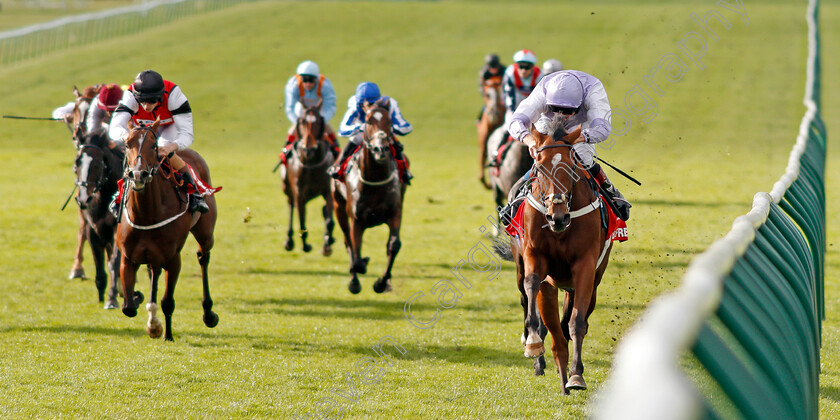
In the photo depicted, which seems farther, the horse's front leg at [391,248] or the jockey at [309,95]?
the jockey at [309,95]

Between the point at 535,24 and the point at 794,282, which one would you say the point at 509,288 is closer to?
the point at 794,282

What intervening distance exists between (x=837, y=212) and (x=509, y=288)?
6640mm

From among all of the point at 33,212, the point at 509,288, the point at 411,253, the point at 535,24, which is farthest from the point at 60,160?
the point at 535,24

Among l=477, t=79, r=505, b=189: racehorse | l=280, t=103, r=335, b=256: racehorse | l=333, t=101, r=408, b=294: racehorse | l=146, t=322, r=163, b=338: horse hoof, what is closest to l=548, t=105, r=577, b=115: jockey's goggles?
l=333, t=101, r=408, b=294: racehorse

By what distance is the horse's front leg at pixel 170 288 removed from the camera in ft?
22.9

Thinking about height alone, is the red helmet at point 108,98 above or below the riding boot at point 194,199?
above

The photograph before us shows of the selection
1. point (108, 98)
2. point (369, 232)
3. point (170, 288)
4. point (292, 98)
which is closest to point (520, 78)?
point (292, 98)

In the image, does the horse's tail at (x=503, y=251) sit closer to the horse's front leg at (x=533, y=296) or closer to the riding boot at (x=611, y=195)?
the riding boot at (x=611, y=195)

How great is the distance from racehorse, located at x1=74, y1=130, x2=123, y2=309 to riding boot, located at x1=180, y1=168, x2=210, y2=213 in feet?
4.64

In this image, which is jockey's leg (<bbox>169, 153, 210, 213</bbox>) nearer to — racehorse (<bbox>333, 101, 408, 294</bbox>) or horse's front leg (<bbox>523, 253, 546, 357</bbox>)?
racehorse (<bbox>333, 101, 408, 294</bbox>)

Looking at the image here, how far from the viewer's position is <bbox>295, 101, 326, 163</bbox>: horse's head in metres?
10.3

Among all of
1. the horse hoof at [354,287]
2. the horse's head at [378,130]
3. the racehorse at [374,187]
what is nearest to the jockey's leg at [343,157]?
the racehorse at [374,187]

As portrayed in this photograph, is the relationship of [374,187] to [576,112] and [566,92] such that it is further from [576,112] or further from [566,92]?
[566,92]

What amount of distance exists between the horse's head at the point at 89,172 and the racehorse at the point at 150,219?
130 cm
